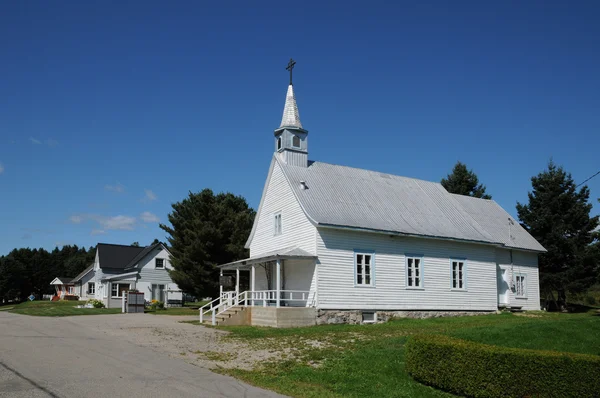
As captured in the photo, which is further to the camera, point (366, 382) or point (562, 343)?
point (562, 343)

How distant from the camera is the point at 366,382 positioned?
11.5m

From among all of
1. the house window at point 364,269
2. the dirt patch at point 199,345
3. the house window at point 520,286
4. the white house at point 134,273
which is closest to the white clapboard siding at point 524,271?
the house window at point 520,286

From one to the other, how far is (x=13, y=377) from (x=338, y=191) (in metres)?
19.1

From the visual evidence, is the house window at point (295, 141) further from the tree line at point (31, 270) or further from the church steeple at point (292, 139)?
the tree line at point (31, 270)

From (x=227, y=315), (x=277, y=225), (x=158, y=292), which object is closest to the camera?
(x=227, y=315)

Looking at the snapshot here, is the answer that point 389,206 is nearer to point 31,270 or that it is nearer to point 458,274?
point 458,274

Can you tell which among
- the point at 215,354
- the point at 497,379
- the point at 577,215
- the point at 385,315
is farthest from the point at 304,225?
the point at 577,215

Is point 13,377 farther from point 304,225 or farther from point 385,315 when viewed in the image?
point 385,315

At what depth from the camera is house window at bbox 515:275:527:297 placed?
32562 millimetres

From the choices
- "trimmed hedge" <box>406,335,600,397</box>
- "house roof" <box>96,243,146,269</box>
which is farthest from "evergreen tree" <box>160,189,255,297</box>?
"trimmed hedge" <box>406,335,600,397</box>

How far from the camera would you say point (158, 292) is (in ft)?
169

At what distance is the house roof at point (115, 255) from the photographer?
56.1m

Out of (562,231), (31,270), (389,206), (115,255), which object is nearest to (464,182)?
(562,231)

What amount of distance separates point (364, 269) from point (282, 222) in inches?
192
